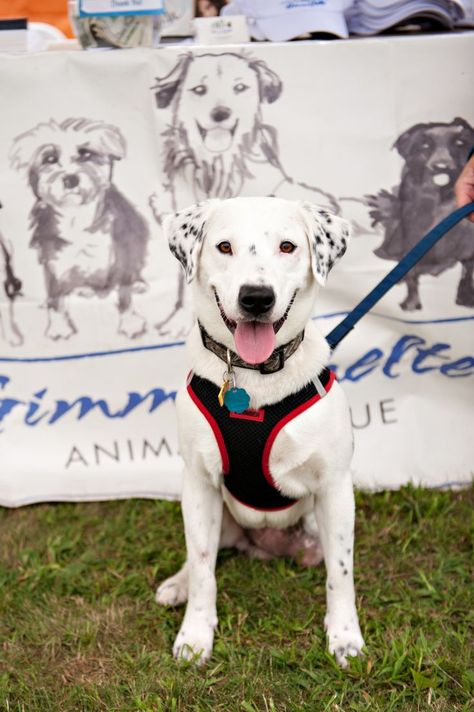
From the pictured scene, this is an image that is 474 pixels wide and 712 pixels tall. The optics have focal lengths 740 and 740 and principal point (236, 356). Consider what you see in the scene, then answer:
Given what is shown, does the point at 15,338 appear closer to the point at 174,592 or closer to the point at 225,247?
the point at 174,592

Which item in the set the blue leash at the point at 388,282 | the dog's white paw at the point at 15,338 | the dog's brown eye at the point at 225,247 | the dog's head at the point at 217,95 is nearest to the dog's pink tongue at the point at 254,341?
the dog's brown eye at the point at 225,247

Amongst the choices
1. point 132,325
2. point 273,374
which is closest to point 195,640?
point 273,374

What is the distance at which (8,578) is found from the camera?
2.87 m

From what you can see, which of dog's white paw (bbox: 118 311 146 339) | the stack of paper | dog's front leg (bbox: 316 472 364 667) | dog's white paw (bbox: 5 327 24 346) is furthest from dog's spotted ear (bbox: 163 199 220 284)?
the stack of paper

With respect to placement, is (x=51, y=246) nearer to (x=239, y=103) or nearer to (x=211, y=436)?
(x=239, y=103)

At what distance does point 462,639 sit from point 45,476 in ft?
6.51

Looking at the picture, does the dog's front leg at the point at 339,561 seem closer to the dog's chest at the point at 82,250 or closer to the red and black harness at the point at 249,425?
the red and black harness at the point at 249,425

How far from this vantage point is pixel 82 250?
11.1 ft

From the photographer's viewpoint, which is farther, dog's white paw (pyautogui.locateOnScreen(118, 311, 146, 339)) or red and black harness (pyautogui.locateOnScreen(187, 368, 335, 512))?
dog's white paw (pyautogui.locateOnScreen(118, 311, 146, 339))

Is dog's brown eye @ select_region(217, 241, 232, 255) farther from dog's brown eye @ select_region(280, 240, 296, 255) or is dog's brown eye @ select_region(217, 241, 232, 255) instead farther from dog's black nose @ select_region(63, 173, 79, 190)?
dog's black nose @ select_region(63, 173, 79, 190)

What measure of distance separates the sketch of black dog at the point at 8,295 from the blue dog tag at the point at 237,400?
1545mm

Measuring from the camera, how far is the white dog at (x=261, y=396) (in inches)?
83.5

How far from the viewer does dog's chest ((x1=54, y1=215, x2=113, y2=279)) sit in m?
3.36

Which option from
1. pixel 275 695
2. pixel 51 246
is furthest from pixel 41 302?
pixel 275 695
